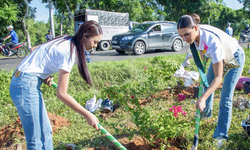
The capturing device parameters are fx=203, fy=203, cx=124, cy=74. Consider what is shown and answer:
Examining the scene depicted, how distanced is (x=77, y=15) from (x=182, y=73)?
43.0ft

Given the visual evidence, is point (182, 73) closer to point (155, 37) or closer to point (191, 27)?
point (191, 27)

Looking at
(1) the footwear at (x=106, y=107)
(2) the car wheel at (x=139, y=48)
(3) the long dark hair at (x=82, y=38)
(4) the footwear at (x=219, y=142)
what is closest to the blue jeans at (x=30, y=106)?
(3) the long dark hair at (x=82, y=38)

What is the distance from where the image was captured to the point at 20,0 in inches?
808

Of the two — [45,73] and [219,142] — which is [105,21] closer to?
[219,142]

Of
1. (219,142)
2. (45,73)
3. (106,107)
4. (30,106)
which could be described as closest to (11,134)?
(106,107)

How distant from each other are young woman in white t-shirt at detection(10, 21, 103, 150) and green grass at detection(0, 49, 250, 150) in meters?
0.98

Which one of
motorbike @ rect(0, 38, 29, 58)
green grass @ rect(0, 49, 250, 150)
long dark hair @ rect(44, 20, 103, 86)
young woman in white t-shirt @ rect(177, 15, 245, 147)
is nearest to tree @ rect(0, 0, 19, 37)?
motorbike @ rect(0, 38, 29, 58)

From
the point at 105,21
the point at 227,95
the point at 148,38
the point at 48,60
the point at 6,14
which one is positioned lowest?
the point at 227,95

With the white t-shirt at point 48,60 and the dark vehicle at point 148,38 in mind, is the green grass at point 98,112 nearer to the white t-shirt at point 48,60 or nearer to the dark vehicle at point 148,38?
the white t-shirt at point 48,60

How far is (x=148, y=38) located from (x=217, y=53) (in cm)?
869

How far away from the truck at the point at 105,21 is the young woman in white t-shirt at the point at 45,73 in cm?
1296

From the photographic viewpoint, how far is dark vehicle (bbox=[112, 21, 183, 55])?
399 inches

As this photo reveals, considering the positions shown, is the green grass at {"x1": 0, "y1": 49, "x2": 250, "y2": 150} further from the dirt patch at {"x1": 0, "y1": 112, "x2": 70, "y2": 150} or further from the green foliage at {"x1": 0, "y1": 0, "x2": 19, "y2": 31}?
the green foliage at {"x1": 0, "y1": 0, "x2": 19, "y2": 31}

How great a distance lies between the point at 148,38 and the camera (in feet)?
34.6
